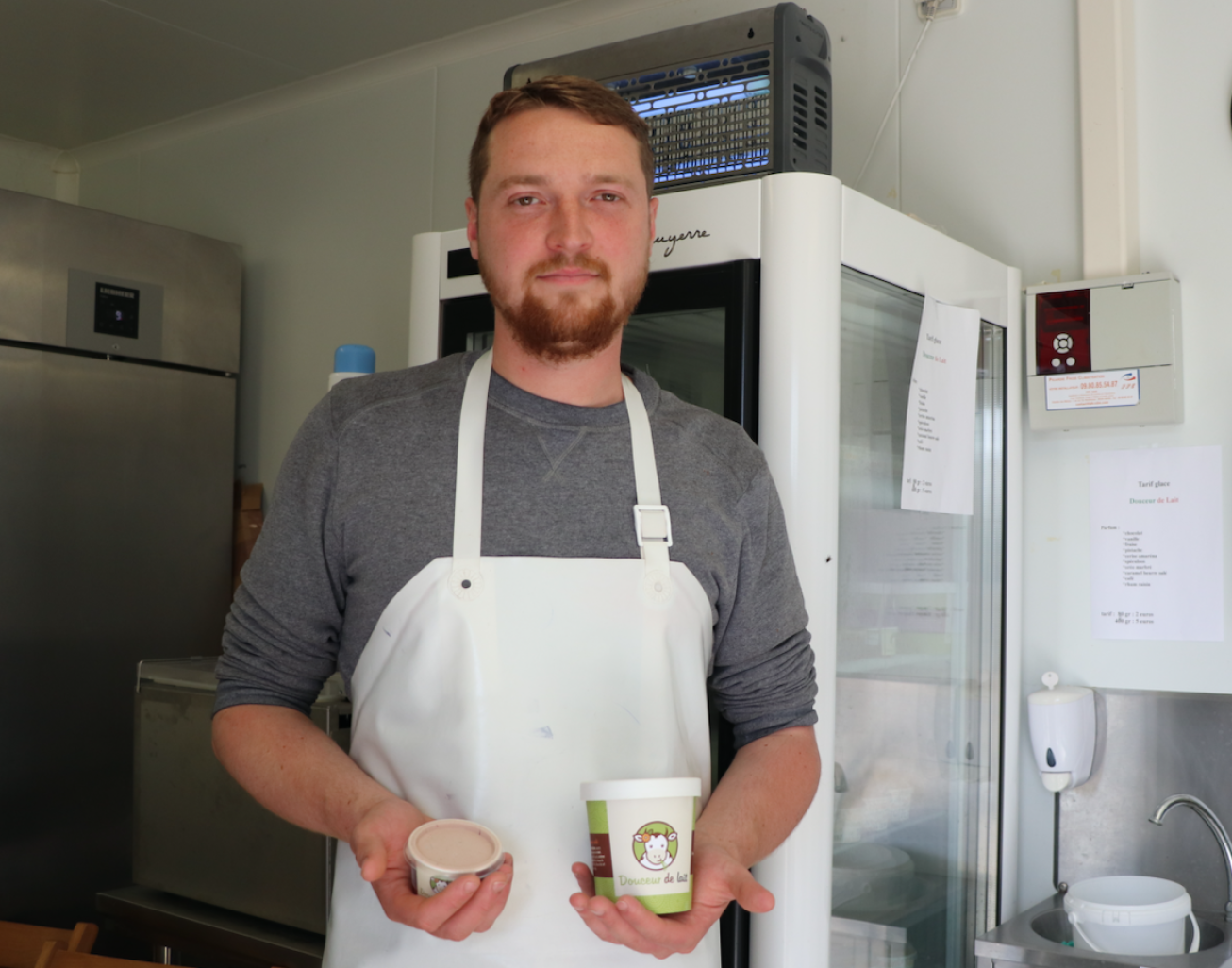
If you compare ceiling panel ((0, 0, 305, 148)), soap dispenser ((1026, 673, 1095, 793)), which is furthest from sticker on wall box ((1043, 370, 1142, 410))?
ceiling panel ((0, 0, 305, 148))

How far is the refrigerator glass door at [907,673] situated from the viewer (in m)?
1.56

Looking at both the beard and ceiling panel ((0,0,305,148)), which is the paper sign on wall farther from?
ceiling panel ((0,0,305,148))

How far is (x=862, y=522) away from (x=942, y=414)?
0.79 ft

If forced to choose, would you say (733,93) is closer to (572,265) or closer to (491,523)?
(572,265)

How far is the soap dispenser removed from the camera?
184 centimetres

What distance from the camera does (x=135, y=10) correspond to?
262 cm

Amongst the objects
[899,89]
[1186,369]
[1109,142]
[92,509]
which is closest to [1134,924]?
[1186,369]

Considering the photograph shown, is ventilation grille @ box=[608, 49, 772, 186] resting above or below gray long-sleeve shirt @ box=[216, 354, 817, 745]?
above

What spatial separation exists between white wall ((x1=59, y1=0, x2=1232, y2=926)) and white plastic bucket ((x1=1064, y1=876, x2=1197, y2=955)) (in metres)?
0.30

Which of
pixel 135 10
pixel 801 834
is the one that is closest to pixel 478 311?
pixel 801 834

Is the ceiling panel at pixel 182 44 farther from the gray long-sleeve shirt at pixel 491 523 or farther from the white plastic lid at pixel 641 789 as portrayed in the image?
the white plastic lid at pixel 641 789

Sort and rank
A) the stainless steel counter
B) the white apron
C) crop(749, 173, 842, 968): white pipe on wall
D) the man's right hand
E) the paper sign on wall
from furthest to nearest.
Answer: the paper sign on wall → the stainless steel counter → crop(749, 173, 842, 968): white pipe on wall → the white apron → the man's right hand

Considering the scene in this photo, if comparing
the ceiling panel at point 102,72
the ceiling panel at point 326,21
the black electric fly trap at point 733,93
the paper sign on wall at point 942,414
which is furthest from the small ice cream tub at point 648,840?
the ceiling panel at point 102,72

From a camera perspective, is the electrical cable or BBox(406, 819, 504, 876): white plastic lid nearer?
BBox(406, 819, 504, 876): white plastic lid
